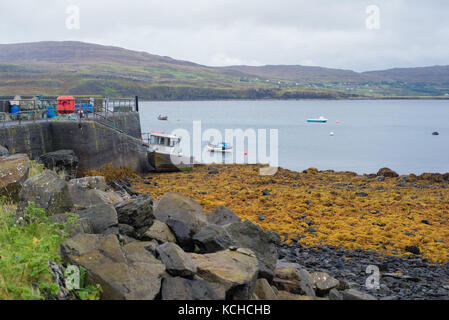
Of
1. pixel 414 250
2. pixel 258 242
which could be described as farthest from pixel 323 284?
pixel 414 250

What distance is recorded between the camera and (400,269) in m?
11.9

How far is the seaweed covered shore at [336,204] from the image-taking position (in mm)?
14312

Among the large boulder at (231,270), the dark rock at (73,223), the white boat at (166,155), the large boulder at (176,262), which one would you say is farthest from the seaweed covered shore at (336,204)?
the dark rock at (73,223)

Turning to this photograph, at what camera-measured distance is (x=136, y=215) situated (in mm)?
9523

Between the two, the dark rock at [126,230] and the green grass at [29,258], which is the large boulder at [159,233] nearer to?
the dark rock at [126,230]

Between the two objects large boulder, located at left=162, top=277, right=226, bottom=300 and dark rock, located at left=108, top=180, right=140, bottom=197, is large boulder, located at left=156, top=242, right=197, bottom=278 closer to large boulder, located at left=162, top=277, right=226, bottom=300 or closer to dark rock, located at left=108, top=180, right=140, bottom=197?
large boulder, located at left=162, top=277, right=226, bottom=300

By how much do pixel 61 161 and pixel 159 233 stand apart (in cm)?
1144

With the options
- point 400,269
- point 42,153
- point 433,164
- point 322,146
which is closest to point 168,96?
point 322,146

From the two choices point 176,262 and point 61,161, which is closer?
point 176,262

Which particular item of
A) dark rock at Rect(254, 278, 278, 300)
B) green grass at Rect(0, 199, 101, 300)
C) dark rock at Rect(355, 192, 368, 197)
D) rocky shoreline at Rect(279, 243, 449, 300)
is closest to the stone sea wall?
green grass at Rect(0, 199, 101, 300)

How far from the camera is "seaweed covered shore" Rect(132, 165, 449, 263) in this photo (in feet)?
47.0

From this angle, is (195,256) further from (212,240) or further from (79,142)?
(79,142)
